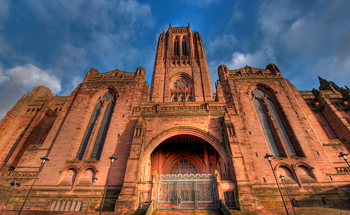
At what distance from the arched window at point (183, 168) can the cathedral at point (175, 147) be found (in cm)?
12

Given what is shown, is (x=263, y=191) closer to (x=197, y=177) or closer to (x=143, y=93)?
(x=197, y=177)

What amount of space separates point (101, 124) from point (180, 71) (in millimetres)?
15817

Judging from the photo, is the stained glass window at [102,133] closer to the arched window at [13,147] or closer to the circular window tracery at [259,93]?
the arched window at [13,147]

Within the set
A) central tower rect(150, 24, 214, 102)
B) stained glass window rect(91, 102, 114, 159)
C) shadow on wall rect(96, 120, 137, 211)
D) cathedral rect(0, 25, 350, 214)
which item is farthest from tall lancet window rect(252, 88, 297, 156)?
stained glass window rect(91, 102, 114, 159)

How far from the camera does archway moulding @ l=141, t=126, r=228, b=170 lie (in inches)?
615

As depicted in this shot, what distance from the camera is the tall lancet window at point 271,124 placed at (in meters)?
17.4

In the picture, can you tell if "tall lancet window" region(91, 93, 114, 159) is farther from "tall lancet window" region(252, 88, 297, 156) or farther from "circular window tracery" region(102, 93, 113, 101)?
"tall lancet window" region(252, 88, 297, 156)

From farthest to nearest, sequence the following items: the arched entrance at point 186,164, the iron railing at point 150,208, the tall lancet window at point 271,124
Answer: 1. the tall lancet window at point 271,124
2. the arched entrance at point 186,164
3. the iron railing at point 150,208

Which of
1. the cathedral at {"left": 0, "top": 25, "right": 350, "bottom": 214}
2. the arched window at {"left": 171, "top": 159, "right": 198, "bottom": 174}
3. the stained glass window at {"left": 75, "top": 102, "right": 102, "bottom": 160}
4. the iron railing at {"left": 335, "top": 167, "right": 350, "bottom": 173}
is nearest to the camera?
the cathedral at {"left": 0, "top": 25, "right": 350, "bottom": 214}

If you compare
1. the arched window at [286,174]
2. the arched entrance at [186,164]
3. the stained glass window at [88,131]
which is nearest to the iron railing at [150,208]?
the arched entrance at [186,164]

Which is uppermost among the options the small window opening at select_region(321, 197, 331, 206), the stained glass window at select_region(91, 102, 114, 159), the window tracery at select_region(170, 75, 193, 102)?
the window tracery at select_region(170, 75, 193, 102)

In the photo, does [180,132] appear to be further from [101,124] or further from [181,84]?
[181,84]

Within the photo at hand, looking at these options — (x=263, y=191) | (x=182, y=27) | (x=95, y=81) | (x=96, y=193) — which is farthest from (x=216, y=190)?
(x=182, y=27)

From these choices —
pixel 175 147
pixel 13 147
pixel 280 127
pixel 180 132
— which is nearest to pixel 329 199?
pixel 280 127
